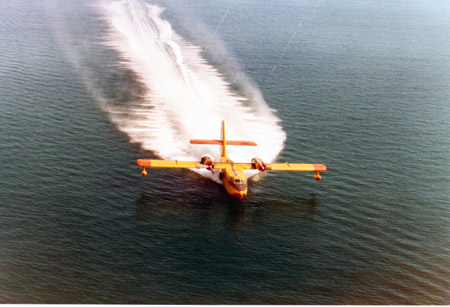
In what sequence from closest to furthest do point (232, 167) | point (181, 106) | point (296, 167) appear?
1. point (232, 167)
2. point (296, 167)
3. point (181, 106)

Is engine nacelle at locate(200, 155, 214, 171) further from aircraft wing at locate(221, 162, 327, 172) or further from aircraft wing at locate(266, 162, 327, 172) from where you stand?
aircraft wing at locate(266, 162, 327, 172)

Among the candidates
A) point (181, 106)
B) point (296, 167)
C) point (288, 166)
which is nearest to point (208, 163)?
point (288, 166)

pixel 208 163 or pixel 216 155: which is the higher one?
pixel 216 155

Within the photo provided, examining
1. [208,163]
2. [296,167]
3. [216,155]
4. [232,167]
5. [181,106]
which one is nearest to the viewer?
[232,167]

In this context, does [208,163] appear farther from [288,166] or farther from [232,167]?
[288,166]

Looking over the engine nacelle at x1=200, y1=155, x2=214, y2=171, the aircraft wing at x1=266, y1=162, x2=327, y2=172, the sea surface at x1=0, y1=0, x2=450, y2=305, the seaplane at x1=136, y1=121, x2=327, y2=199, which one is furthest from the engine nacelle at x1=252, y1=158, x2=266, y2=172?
the engine nacelle at x1=200, y1=155, x2=214, y2=171

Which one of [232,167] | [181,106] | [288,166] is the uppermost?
[181,106]

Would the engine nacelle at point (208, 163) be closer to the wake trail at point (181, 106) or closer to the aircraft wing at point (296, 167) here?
the wake trail at point (181, 106)
